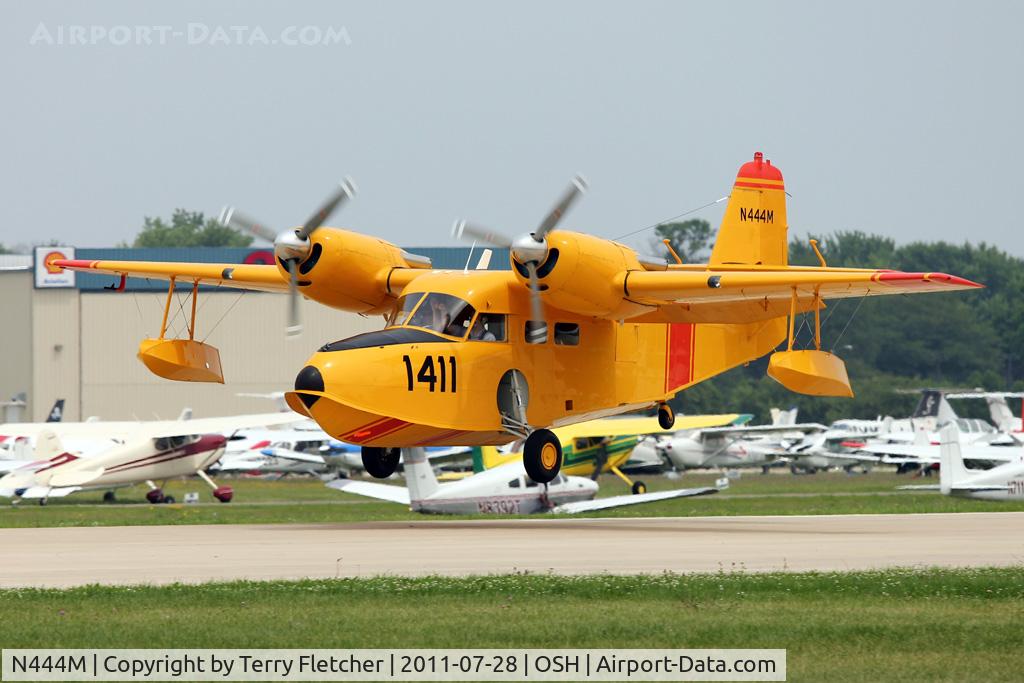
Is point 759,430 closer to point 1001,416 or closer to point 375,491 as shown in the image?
point 1001,416

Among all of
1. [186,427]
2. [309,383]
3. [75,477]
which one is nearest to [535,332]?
[309,383]

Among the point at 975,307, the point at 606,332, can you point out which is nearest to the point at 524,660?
the point at 606,332

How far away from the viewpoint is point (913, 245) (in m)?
117

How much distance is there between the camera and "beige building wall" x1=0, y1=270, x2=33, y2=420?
80250 millimetres

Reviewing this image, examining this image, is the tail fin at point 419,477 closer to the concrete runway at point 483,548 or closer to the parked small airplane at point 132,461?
the concrete runway at point 483,548

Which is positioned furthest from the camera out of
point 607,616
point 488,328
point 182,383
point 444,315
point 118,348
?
point 118,348

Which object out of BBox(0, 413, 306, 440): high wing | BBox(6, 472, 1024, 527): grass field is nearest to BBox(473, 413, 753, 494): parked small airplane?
BBox(6, 472, 1024, 527): grass field

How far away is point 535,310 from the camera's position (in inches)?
947

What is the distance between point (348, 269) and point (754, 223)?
9.01 meters

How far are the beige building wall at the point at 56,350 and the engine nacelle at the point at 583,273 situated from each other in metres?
61.0

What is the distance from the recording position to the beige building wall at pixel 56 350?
7975cm

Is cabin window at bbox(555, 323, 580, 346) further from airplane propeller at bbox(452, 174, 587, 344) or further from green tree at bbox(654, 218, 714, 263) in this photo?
green tree at bbox(654, 218, 714, 263)

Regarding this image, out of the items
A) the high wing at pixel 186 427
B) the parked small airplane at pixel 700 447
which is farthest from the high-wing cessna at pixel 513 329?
the parked small airplane at pixel 700 447

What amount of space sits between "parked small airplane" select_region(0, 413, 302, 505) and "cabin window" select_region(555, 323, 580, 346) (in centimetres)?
1798
